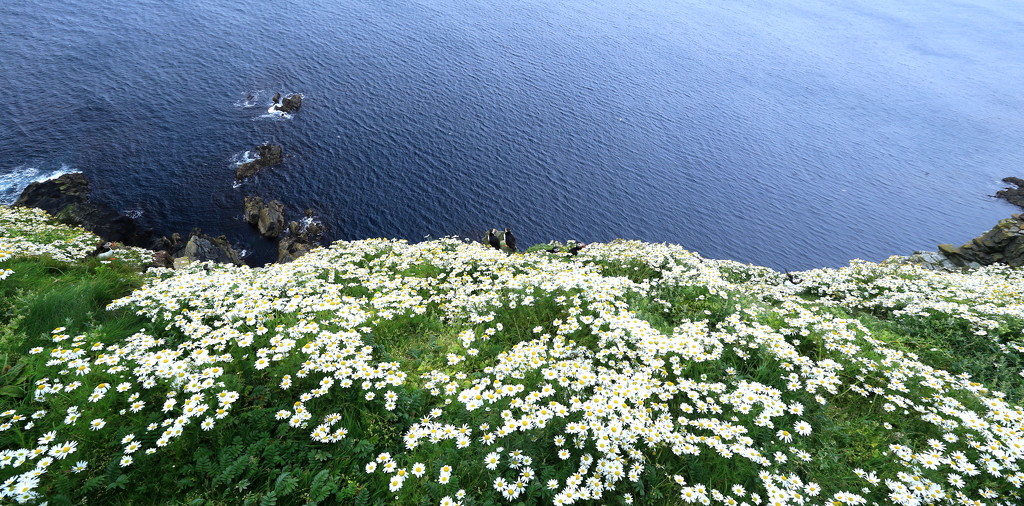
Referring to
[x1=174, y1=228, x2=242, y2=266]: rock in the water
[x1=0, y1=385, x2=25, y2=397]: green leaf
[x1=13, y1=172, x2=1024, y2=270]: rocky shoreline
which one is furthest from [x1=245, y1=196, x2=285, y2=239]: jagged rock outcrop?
[x1=0, y1=385, x2=25, y2=397]: green leaf

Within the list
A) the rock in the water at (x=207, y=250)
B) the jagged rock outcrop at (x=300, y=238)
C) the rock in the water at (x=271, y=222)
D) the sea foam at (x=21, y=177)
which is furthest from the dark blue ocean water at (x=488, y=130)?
the rock in the water at (x=207, y=250)

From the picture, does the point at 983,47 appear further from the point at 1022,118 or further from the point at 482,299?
the point at 482,299

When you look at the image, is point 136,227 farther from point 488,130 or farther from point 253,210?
point 488,130

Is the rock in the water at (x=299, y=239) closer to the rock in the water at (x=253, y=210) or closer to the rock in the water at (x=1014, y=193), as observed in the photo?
the rock in the water at (x=253, y=210)

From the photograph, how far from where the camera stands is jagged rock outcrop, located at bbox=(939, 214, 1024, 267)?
24422 millimetres

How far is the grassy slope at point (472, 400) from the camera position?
524cm

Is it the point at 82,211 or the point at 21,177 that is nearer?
the point at 82,211

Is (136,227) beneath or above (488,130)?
beneath

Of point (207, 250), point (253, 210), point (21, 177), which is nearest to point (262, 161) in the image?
point (253, 210)

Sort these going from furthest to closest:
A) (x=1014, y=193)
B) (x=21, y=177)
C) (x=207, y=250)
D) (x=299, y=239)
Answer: (x=1014, y=193)
(x=299, y=239)
(x=21, y=177)
(x=207, y=250)

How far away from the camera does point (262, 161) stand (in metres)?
50.8

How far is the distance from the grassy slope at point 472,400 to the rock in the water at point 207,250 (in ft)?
95.3

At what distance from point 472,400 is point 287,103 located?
6713cm

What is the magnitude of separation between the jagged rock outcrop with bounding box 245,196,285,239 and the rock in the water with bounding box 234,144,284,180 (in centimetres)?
564
